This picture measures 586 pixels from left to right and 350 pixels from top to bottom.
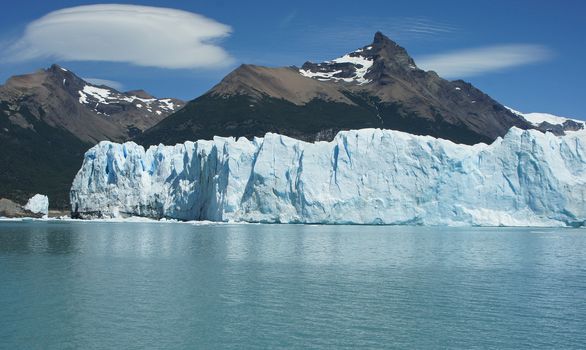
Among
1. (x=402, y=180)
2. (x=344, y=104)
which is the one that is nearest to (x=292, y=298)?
(x=402, y=180)

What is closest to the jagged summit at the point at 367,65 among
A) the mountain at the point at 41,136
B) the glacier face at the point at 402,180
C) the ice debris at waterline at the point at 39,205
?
the mountain at the point at 41,136

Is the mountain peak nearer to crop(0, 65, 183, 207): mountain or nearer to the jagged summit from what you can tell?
the jagged summit

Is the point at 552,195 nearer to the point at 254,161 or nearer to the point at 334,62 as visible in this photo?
the point at 254,161

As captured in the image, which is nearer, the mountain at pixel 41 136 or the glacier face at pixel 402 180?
the glacier face at pixel 402 180

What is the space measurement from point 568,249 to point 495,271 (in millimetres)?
11043

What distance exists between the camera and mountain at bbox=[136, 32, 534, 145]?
128 m

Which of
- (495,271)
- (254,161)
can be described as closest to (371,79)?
(254,161)

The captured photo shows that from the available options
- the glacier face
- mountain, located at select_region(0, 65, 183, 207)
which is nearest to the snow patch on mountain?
mountain, located at select_region(0, 65, 183, 207)

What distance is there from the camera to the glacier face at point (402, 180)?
46094 mm

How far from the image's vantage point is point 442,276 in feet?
74.7

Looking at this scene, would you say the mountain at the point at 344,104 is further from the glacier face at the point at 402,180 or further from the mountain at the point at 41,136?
the glacier face at the point at 402,180

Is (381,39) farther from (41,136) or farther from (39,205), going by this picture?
(39,205)

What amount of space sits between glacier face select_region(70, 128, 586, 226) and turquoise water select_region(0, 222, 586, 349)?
14223 millimetres

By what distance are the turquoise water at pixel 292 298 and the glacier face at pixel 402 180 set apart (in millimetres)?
14223
